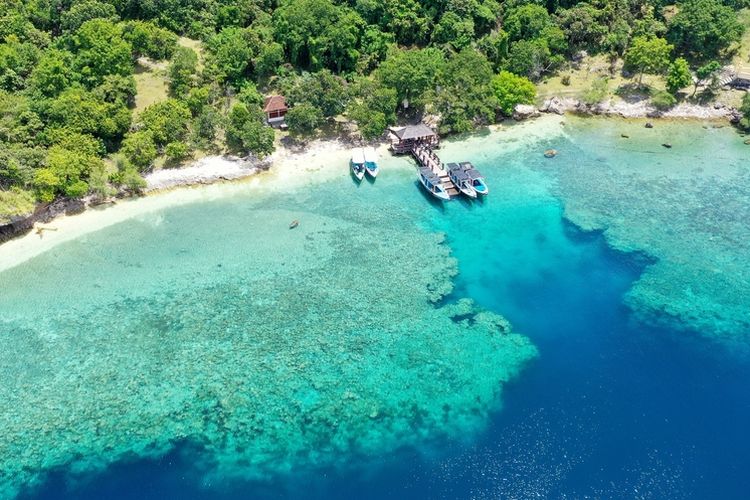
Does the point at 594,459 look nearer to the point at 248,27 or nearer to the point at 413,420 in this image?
the point at 413,420

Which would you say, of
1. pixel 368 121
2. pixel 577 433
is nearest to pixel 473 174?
pixel 368 121

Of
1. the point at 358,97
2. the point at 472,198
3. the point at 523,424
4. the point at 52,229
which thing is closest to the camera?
the point at 523,424

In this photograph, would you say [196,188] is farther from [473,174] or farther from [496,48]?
[496,48]

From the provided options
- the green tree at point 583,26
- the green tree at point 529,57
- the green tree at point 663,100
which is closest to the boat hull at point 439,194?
the green tree at point 529,57

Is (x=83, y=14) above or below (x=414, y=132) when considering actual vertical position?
above

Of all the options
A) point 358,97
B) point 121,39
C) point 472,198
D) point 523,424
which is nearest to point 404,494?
point 523,424

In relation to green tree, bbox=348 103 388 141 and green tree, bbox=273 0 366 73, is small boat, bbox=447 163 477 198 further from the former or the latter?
green tree, bbox=273 0 366 73

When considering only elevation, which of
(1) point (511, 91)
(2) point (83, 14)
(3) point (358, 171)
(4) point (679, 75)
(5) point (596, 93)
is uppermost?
(2) point (83, 14)
